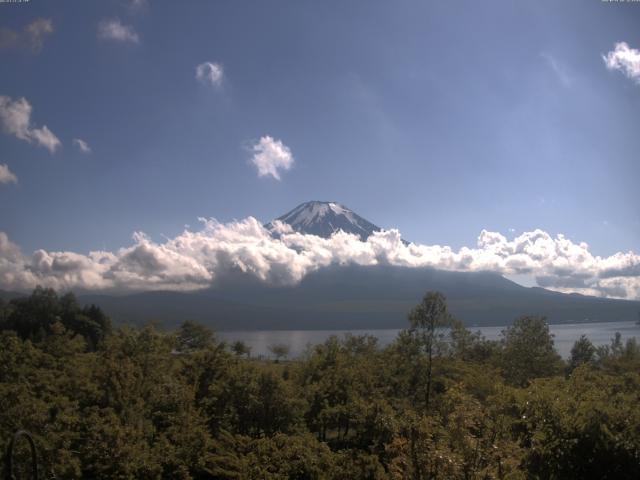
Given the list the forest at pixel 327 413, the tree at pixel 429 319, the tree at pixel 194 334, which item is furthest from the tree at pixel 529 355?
the tree at pixel 194 334

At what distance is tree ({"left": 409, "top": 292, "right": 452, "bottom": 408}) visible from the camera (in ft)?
97.4

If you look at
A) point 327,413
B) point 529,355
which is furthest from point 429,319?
point 529,355

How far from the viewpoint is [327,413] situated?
24938mm

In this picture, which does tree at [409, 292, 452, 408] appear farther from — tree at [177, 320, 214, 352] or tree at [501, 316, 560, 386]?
tree at [177, 320, 214, 352]

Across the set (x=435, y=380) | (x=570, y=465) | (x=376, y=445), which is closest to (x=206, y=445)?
(x=376, y=445)

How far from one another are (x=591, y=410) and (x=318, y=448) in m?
9.74

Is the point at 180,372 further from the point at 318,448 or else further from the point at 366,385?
the point at 318,448

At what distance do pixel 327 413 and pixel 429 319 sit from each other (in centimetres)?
879

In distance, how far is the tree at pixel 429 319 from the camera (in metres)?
29.7

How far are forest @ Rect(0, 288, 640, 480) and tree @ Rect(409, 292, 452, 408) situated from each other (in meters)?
0.08

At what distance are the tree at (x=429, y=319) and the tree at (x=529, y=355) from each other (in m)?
8.63

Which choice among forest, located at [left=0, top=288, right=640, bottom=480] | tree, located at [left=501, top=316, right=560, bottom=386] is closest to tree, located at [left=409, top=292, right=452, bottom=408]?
forest, located at [left=0, top=288, right=640, bottom=480]

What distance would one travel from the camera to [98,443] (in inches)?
714

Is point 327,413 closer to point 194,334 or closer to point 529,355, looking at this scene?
point 529,355
